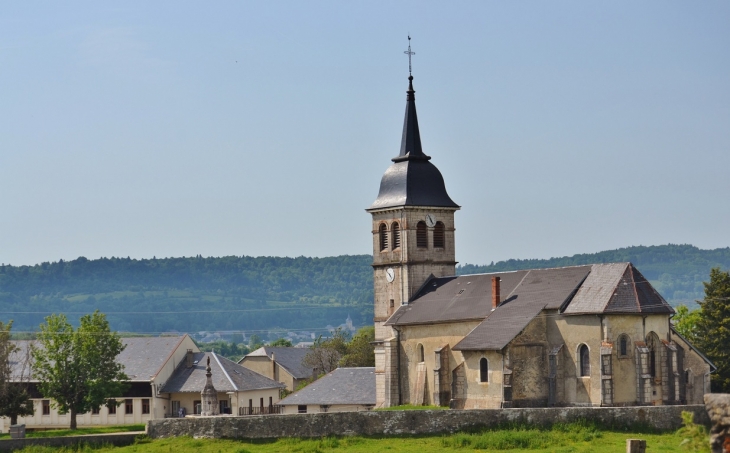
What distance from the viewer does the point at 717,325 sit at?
64438 millimetres

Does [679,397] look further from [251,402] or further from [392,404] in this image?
[251,402]

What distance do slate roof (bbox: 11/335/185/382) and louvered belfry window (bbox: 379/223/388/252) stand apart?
16.2 metres

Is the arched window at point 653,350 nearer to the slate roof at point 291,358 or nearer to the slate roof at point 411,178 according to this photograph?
the slate roof at point 411,178

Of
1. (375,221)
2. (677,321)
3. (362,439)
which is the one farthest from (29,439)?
(677,321)

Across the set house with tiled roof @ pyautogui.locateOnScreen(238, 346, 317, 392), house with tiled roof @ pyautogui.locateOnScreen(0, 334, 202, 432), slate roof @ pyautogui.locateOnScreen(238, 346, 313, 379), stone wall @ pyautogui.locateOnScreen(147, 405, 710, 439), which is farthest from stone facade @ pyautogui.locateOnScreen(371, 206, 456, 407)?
slate roof @ pyautogui.locateOnScreen(238, 346, 313, 379)

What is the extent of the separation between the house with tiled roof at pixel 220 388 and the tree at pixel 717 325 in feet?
85.2

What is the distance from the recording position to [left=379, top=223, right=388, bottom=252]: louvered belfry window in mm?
65500

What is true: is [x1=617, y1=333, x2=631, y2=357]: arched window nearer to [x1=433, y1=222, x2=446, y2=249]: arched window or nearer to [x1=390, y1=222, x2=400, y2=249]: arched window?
[x1=433, y1=222, x2=446, y2=249]: arched window

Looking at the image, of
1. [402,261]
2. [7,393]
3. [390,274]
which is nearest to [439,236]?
[402,261]

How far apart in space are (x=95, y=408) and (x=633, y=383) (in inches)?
1110

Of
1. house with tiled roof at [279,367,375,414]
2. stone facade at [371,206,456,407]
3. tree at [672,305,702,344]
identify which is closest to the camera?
stone facade at [371,206,456,407]

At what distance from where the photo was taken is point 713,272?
6631cm

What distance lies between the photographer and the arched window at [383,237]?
65.5 m

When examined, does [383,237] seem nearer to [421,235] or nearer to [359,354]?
[421,235]
